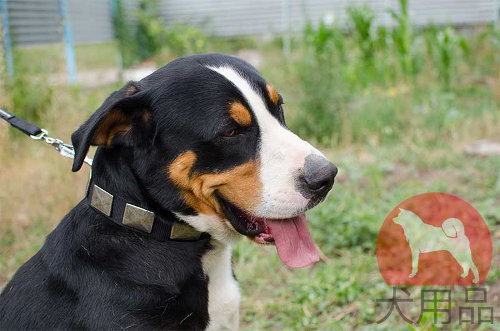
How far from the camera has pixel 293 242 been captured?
8.28 feet

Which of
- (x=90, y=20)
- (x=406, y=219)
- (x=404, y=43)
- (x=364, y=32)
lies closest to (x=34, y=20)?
(x=90, y=20)

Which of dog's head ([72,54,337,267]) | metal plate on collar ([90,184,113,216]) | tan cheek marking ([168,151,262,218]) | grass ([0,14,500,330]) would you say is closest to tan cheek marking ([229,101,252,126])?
dog's head ([72,54,337,267])

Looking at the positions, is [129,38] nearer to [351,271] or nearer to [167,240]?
[351,271]

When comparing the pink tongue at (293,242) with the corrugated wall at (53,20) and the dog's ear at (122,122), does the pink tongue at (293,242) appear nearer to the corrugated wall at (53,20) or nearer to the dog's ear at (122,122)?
the dog's ear at (122,122)

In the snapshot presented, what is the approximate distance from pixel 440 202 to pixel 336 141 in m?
2.29

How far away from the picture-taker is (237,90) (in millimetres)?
2400

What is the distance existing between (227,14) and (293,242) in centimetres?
1499

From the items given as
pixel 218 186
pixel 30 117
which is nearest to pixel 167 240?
pixel 218 186

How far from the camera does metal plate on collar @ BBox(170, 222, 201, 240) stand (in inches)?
92.9

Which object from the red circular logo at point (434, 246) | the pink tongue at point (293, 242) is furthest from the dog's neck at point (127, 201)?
the red circular logo at point (434, 246)

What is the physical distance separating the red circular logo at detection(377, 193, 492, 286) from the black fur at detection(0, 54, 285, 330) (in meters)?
1.68

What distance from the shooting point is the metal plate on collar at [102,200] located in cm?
226

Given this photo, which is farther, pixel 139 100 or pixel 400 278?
pixel 400 278

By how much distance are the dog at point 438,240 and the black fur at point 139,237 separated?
171 centimetres
